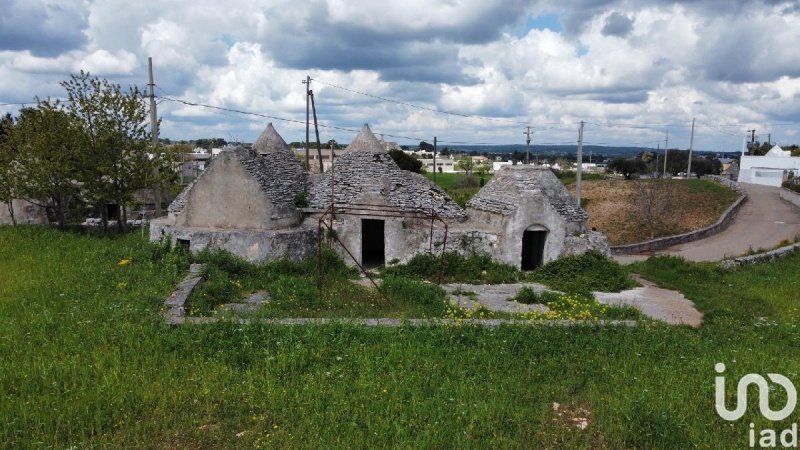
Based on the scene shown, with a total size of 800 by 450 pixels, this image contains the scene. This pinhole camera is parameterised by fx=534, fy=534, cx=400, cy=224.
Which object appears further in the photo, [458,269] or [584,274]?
[458,269]

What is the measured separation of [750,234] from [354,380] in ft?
86.2

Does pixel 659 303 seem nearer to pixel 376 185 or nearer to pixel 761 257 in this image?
pixel 376 185

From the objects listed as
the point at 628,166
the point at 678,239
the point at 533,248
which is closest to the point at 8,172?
the point at 533,248

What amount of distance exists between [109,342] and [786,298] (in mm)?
14562

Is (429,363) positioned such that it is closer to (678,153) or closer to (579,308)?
(579,308)

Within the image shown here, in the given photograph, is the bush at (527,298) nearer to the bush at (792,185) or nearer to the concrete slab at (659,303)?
the concrete slab at (659,303)

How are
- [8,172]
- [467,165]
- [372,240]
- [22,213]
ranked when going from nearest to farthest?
1. [8,172]
2. [372,240]
3. [22,213]
4. [467,165]

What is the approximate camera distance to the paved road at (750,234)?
22.4 meters

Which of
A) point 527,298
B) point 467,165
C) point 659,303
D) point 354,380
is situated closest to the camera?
point 354,380

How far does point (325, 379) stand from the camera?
7.39m

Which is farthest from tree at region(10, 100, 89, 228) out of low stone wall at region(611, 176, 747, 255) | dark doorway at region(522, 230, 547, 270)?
low stone wall at region(611, 176, 747, 255)

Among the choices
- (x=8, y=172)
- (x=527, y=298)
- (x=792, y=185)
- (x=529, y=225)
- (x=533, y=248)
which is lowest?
(x=527, y=298)
